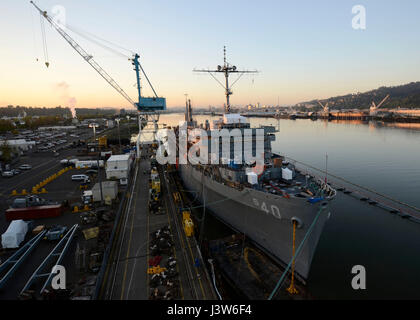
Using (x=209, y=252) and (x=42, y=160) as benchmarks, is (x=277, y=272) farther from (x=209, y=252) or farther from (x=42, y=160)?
(x=42, y=160)

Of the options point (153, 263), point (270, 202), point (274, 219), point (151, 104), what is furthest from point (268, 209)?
point (151, 104)

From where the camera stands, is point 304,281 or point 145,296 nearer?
point 145,296

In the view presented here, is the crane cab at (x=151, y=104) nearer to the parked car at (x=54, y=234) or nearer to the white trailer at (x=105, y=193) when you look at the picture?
the white trailer at (x=105, y=193)

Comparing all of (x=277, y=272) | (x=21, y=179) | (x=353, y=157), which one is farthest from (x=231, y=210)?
(x=353, y=157)

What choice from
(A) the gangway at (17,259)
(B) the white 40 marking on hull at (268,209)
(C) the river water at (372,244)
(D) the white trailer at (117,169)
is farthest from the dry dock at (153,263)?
(D) the white trailer at (117,169)
